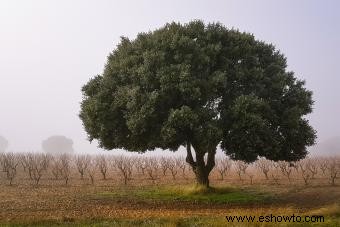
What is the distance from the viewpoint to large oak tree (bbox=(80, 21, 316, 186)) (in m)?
28.1

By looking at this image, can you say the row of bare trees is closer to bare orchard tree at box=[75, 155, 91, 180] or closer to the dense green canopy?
bare orchard tree at box=[75, 155, 91, 180]

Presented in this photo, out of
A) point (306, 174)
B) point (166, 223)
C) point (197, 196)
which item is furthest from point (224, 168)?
point (166, 223)

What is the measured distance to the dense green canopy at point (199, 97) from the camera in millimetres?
28125

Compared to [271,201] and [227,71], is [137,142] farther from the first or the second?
[271,201]

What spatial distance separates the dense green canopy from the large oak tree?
0.07m

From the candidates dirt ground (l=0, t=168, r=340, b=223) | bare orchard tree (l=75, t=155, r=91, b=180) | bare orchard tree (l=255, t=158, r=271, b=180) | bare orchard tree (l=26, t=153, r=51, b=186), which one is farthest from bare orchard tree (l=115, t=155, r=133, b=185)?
dirt ground (l=0, t=168, r=340, b=223)

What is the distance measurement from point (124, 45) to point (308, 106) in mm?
14282

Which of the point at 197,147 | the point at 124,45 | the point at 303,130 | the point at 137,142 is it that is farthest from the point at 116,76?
the point at 303,130

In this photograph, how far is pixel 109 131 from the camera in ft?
102

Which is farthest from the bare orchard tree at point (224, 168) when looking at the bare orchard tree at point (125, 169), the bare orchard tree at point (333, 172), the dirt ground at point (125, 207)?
the dirt ground at point (125, 207)

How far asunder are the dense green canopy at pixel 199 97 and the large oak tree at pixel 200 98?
66mm

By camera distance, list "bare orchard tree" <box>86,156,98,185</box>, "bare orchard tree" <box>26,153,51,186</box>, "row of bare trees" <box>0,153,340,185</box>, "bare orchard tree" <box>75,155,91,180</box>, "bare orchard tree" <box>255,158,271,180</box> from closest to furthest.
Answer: "bare orchard tree" <box>86,156,98,185</box> < "bare orchard tree" <box>26,153,51,186</box> < "bare orchard tree" <box>255,158,271,180</box> < "row of bare trees" <box>0,153,340,185</box> < "bare orchard tree" <box>75,155,91,180</box>

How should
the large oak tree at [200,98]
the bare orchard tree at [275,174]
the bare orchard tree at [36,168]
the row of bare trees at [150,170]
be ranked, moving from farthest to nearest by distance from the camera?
the row of bare trees at [150,170], the bare orchard tree at [36,168], the bare orchard tree at [275,174], the large oak tree at [200,98]

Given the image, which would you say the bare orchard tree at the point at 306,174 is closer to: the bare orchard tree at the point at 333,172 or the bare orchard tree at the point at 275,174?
the bare orchard tree at the point at 333,172
